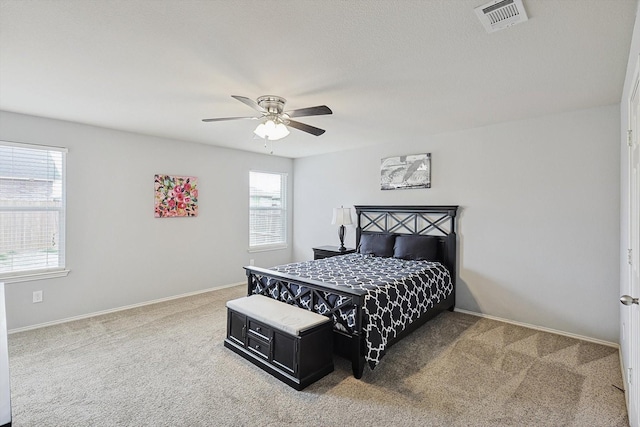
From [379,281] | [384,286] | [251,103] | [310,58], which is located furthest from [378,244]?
[310,58]

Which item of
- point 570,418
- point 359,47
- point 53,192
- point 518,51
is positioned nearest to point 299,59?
point 359,47

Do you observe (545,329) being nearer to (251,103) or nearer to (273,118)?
(273,118)

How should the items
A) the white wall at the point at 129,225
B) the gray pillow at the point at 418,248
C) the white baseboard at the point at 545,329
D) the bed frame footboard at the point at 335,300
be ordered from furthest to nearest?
the gray pillow at the point at 418,248, the white wall at the point at 129,225, the white baseboard at the point at 545,329, the bed frame footboard at the point at 335,300

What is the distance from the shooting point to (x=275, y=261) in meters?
6.09

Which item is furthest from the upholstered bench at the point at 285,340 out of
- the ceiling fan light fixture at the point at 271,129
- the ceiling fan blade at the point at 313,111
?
the ceiling fan blade at the point at 313,111

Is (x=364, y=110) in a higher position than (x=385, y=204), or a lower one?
higher

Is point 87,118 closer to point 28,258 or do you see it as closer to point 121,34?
point 28,258

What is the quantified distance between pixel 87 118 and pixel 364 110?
311cm

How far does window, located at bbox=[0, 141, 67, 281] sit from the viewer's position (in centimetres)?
340

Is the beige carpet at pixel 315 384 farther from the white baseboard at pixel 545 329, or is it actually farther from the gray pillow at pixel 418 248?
the gray pillow at pixel 418 248

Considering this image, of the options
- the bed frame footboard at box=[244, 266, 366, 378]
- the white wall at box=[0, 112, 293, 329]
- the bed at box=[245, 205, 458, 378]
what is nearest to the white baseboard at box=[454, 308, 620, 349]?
the bed at box=[245, 205, 458, 378]

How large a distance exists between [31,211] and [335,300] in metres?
3.53

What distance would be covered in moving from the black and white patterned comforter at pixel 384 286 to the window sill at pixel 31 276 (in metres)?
2.56

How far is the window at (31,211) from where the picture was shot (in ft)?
11.1
